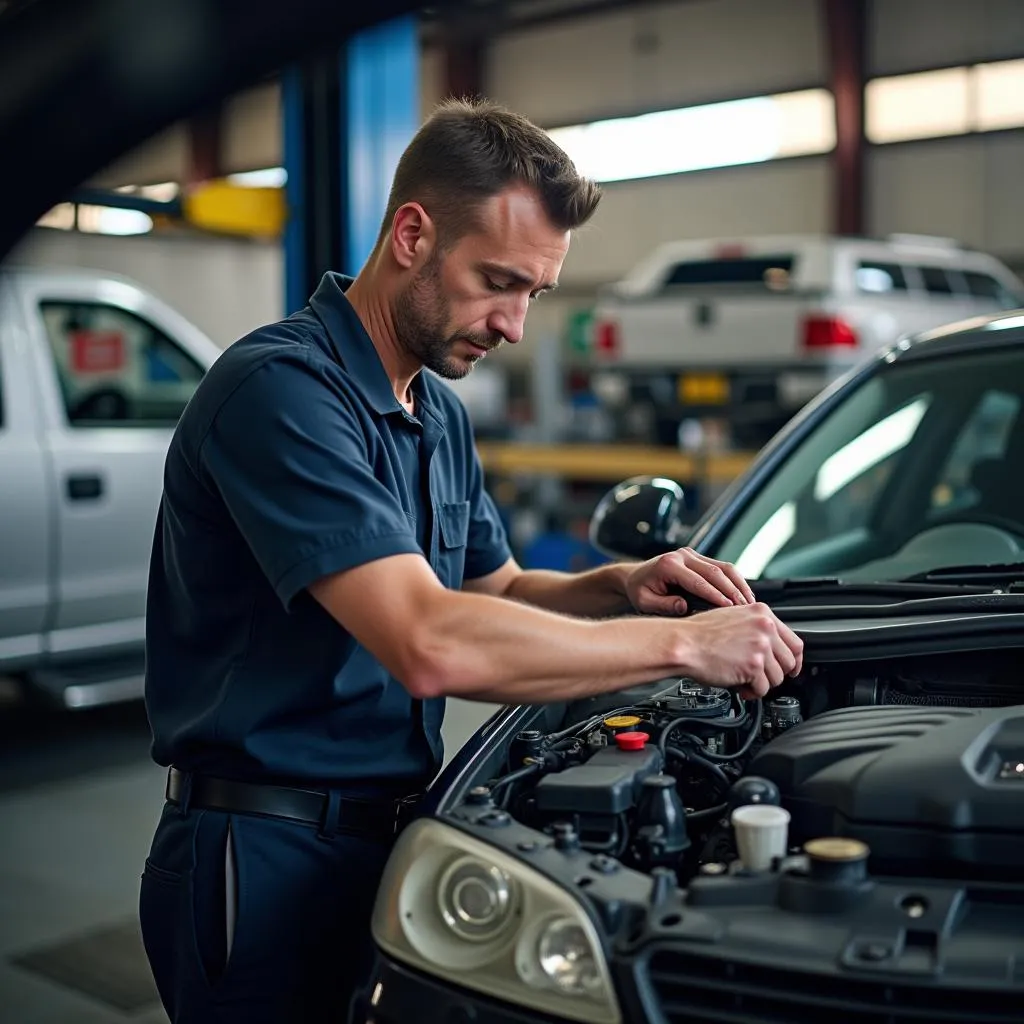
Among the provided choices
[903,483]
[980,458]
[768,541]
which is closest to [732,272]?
[903,483]

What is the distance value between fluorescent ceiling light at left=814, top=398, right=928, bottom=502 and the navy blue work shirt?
3.55 feet

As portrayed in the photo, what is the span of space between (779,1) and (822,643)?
44.2ft

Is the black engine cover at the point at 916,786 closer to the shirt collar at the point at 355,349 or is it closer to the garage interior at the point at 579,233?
the shirt collar at the point at 355,349

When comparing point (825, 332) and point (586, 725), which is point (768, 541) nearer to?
point (586, 725)

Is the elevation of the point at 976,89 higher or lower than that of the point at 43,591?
higher

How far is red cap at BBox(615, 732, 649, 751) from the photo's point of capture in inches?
71.6

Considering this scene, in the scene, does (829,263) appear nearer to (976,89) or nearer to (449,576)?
(976,89)

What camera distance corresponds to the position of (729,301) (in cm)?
870

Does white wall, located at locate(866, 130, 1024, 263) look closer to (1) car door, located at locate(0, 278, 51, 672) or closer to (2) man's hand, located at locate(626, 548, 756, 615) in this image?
(1) car door, located at locate(0, 278, 51, 672)

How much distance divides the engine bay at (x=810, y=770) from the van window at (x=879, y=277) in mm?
7275

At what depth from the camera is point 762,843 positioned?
1.58 meters

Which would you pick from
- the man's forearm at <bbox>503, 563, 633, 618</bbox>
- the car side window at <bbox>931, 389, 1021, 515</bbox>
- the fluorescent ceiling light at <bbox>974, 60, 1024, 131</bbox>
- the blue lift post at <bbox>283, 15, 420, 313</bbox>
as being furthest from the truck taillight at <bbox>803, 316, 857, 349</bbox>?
the man's forearm at <bbox>503, 563, 633, 618</bbox>

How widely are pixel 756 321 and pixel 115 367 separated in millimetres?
4347

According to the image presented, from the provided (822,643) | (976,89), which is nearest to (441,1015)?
(822,643)
